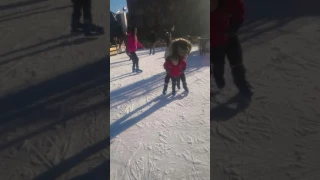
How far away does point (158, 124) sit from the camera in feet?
4.96

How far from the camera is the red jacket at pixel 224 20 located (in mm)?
1528

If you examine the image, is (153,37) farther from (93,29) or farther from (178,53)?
(93,29)

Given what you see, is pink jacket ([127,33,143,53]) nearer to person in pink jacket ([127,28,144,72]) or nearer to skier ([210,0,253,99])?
person in pink jacket ([127,28,144,72])

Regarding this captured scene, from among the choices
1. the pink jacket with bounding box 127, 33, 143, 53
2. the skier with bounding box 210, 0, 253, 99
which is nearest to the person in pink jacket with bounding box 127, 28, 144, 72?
the pink jacket with bounding box 127, 33, 143, 53

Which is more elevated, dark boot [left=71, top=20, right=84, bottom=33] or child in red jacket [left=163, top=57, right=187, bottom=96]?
dark boot [left=71, top=20, right=84, bottom=33]

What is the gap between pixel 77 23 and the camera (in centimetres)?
155

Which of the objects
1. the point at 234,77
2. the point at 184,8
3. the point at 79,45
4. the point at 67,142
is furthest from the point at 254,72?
the point at 67,142

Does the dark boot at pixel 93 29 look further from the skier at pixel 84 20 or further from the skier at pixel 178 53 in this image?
the skier at pixel 178 53

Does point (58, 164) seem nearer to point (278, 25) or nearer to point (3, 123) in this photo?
point (3, 123)

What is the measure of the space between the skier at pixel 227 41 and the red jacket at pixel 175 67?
0.59 ft

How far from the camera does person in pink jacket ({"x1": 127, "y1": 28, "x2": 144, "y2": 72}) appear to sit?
1.49 m

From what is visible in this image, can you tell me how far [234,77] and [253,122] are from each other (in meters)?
0.30

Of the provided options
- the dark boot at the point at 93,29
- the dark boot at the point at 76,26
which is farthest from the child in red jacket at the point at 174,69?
the dark boot at the point at 76,26

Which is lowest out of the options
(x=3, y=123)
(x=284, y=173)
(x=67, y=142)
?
(x=284, y=173)
